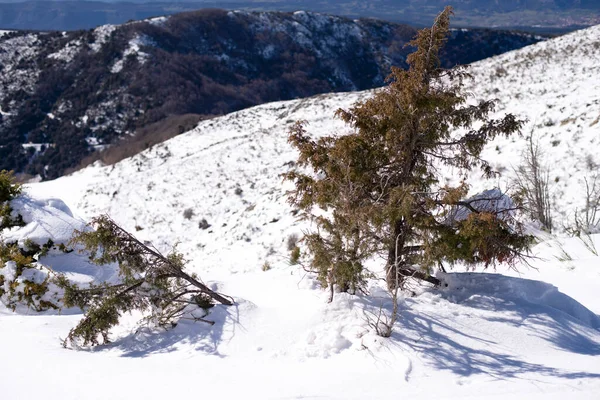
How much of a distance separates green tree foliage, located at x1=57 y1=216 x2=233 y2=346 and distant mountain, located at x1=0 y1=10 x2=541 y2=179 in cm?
5940

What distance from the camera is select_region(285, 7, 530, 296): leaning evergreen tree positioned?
5332mm

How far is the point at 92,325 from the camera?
5.46 metres

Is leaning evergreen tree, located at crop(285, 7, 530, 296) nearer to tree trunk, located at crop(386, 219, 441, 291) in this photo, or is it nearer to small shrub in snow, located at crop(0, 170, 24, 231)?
tree trunk, located at crop(386, 219, 441, 291)

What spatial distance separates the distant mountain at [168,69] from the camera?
81.0 meters

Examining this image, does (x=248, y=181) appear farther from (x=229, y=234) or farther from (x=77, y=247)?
(x=77, y=247)

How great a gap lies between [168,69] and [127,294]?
105 meters

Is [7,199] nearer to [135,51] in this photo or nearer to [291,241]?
[291,241]

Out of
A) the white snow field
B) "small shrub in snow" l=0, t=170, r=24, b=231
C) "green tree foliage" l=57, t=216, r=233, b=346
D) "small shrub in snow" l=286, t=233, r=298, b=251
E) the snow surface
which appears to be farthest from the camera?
the snow surface

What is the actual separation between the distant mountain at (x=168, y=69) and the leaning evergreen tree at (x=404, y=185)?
60.7 meters

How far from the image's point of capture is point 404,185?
546 cm

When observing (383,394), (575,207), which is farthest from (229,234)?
A: (383,394)

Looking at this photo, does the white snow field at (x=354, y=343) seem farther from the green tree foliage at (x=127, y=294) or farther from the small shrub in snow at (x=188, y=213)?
the small shrub in snow at (x=188, y=213)

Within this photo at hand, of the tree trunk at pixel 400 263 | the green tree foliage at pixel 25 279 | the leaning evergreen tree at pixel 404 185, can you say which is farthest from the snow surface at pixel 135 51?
the tree trunk at pixel 400 263

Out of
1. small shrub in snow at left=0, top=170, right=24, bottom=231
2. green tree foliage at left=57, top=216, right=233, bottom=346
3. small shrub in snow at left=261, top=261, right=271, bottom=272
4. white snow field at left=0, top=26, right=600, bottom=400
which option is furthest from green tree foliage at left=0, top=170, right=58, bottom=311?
small shrub in snow at left=261, top=261, right=271, bottom=272
